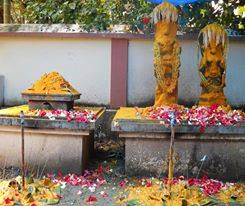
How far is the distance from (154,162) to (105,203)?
4.29 feet

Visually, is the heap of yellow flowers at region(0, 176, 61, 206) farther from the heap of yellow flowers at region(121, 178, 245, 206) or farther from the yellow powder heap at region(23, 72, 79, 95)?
the yellow powder heap at region(23, 72, 79, 95)

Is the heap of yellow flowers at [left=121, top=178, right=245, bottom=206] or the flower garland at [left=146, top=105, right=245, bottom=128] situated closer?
the heap of yellow flowers at [left=121, top=178, right=245, bottom=206]

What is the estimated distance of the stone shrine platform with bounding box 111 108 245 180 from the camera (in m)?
6.08

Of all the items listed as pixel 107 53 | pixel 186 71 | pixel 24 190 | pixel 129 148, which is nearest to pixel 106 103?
pixel 107 53

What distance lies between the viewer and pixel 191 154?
6.22 metres

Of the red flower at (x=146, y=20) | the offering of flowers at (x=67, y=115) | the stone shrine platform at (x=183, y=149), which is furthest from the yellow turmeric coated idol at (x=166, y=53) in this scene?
the red flower at (x=146, y=20)

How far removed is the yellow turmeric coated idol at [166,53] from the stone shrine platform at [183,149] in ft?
2.58

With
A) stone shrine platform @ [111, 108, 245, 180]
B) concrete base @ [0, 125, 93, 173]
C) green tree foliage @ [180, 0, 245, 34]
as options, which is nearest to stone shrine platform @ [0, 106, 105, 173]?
concrete base @ [0, 125, 93, 173]

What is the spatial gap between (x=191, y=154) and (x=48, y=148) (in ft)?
6.68

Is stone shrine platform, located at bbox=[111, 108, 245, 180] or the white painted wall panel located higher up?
the white painted wall panel

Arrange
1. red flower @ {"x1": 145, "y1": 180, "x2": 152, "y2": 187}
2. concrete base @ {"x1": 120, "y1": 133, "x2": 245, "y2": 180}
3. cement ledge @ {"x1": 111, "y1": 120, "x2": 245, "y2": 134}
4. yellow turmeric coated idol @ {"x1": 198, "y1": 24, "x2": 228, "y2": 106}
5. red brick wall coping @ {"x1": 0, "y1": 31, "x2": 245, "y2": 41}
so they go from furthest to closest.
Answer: red brick wall coping @ {"x1": 0, "y1": 31, "x2": 245, "y2": 41} < yellow turmeric coated idol @ {"x1": 198, "y1": 24, "x2": 228, "y2": 106} < concrete base @ {"x1": 120, "y1": 133, "x2": 245, "y2": 180} < cement ledge @ {"x1": 111, "y1": 120, "x2": 245, "y2": 134} < red flower @ {"x1": 145, "y1": 180, "x2": 152, "y2": 187}

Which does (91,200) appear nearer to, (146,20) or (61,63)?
(61,63)

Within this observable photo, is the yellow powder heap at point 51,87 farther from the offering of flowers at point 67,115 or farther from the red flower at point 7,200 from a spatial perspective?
the red flower at point 7,200

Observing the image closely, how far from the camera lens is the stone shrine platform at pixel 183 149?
19.9ft
